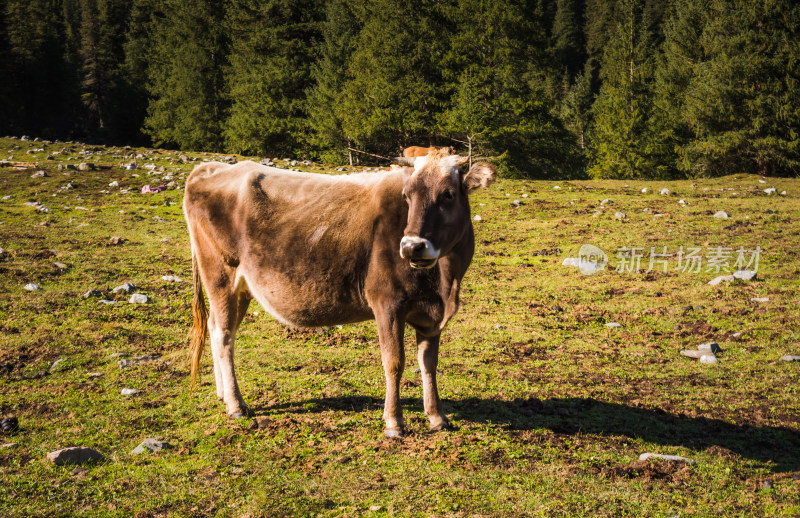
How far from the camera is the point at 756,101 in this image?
34.0 metres

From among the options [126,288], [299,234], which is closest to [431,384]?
A: [299,234]

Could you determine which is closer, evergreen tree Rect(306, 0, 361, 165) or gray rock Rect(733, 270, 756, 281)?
gray rock Rect(733, 270, 756, 281)

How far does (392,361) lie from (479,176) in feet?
7.44

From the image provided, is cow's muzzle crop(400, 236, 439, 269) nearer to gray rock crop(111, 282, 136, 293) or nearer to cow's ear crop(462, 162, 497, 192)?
cow's ear crop(462, 162, 497, 192)

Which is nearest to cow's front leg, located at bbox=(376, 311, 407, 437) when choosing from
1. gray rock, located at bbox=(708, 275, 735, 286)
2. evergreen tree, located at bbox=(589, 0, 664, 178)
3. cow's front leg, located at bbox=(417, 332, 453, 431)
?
cow's front leg, located at bbox=(417, 332, 453, 431)

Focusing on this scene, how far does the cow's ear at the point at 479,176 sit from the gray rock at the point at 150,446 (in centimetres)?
431

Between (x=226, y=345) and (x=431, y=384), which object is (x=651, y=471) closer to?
(x=431, y=384)

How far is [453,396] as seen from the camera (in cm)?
799

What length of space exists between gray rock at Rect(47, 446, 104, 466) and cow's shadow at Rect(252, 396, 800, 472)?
6.36 feet

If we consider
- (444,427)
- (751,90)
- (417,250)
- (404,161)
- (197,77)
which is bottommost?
(444,427)

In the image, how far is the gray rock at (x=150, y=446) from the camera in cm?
620

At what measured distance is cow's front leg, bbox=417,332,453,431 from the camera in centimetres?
679

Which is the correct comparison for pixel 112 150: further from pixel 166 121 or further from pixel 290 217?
pixel 290 217

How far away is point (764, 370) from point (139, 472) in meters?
8.97
